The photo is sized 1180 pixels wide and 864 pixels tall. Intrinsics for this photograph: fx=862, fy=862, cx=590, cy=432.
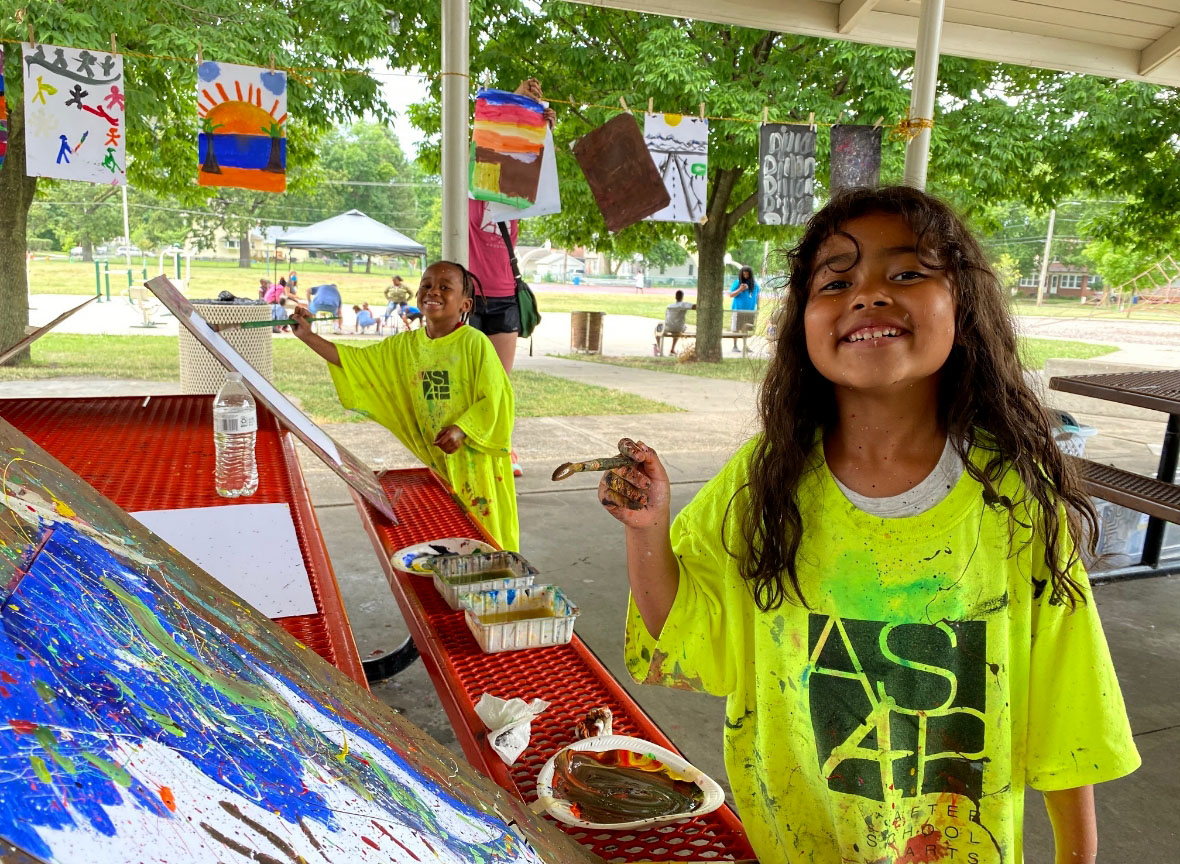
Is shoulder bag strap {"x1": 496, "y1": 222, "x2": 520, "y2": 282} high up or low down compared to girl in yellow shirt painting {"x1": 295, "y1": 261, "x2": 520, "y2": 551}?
up

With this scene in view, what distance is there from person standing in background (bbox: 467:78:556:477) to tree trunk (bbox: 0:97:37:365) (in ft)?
25.3

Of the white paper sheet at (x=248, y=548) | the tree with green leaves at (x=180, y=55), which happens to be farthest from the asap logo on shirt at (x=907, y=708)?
the tree with green leaves at (x=180, y=55)

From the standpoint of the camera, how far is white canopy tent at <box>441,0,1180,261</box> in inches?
180

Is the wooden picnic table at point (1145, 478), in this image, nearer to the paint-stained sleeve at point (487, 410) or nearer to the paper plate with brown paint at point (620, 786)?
the paint-stained sleeve at point (487, 410)

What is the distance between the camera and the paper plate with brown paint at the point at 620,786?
4.18 feet

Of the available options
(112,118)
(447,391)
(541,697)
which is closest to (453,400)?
(447,391)

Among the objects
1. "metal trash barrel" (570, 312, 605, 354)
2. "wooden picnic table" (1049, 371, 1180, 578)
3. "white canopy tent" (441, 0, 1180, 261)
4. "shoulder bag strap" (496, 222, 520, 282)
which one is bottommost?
"metal trash barrel" (570, 312, 605, 354)

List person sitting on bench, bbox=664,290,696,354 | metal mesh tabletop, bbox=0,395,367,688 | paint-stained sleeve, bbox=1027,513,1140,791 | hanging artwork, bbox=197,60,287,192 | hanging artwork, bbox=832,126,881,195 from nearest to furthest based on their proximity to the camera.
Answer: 1. paint-stained sleeve, bbox=1027,513,1140,791
2. metal mesh tabletop, bbox=0,395,367,688
3. hanging artwork, bbox=197,60,287,192
4. hanging artwork, bbox=832,126,881,195
5. person sitting on bench, bbox=664,290,696,354

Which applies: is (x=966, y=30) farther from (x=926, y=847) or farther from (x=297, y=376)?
(x=297, y=376)

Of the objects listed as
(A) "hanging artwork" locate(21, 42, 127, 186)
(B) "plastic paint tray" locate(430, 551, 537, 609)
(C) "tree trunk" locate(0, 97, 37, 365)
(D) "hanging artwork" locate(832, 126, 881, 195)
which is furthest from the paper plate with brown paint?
(C) "tree trunk" locate(0, 97, 37, 365)

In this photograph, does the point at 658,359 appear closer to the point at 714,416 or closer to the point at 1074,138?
the point at 714,416

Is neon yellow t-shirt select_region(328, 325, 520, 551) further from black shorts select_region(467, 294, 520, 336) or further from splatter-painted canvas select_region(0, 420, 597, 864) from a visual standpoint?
splatter-painted canvas select_region(0, 420, 597, 864)

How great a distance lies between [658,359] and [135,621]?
15.4 meters

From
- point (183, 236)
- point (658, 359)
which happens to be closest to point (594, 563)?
point (658, 359)
